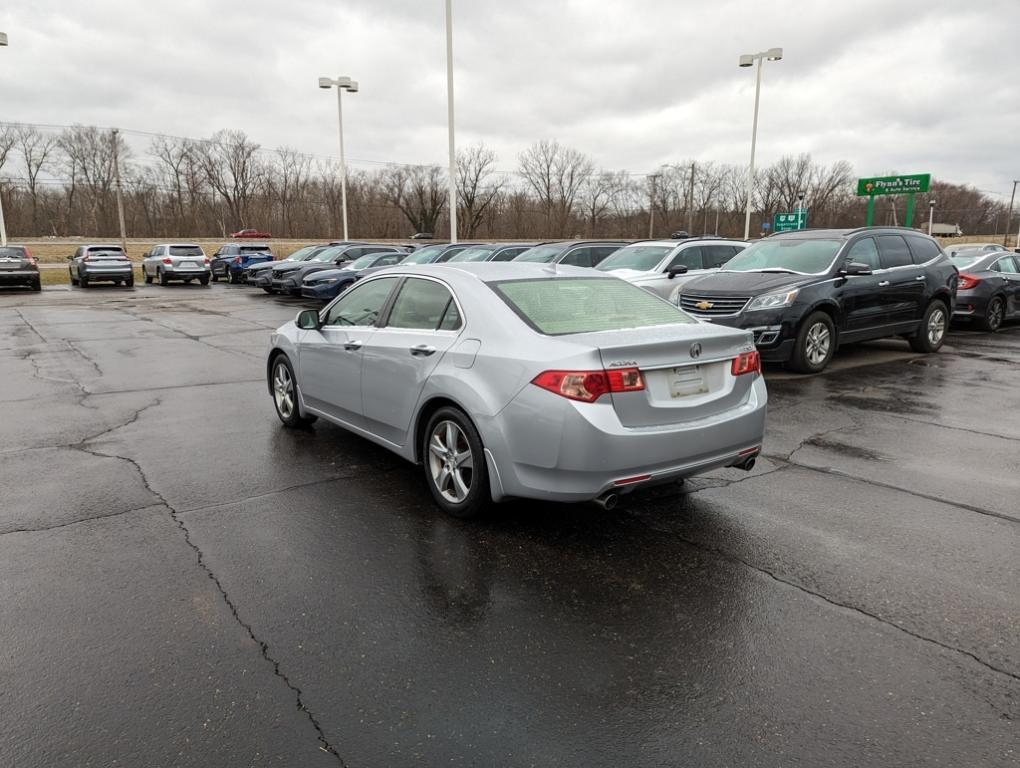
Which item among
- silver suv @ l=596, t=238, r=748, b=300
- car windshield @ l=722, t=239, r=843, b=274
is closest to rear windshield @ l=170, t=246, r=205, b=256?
silver suv @ l=596, t=238, r=748, b=300

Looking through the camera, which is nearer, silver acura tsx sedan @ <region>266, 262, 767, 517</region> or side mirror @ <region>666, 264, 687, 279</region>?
silver acura tsx sedan @ <region>266, 262, 767, 517</region>

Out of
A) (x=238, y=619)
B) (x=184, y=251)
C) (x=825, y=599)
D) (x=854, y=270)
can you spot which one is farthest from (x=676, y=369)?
(x=184, y=251)

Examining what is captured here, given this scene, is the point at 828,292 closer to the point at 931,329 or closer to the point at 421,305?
the point at 931,329

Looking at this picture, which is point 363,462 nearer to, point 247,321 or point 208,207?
point 247,321

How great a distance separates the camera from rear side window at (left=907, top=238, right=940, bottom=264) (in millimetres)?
10930

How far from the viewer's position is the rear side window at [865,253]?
10000mm

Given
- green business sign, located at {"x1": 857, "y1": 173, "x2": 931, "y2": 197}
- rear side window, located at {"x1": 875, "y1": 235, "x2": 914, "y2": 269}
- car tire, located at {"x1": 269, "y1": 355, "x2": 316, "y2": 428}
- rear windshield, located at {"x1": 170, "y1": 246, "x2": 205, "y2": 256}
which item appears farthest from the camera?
green business sign, located at {"x1": 857, "y1": 173, "x2": 931, "y2": 197}

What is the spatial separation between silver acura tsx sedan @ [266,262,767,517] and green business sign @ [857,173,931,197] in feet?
147

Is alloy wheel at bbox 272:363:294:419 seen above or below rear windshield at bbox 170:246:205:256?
below

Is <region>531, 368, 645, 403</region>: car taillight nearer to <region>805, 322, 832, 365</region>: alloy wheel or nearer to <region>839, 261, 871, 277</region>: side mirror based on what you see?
<region>805, 322, 832, 365</region>: alloy wheel

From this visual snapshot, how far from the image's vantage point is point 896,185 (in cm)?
4353

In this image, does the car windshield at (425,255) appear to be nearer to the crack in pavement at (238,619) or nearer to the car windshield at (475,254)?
the car windshield at (475,254)

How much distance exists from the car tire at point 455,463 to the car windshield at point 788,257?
7.23 metres

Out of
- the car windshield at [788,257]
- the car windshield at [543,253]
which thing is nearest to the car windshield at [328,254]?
the car windshield at [543,253]
